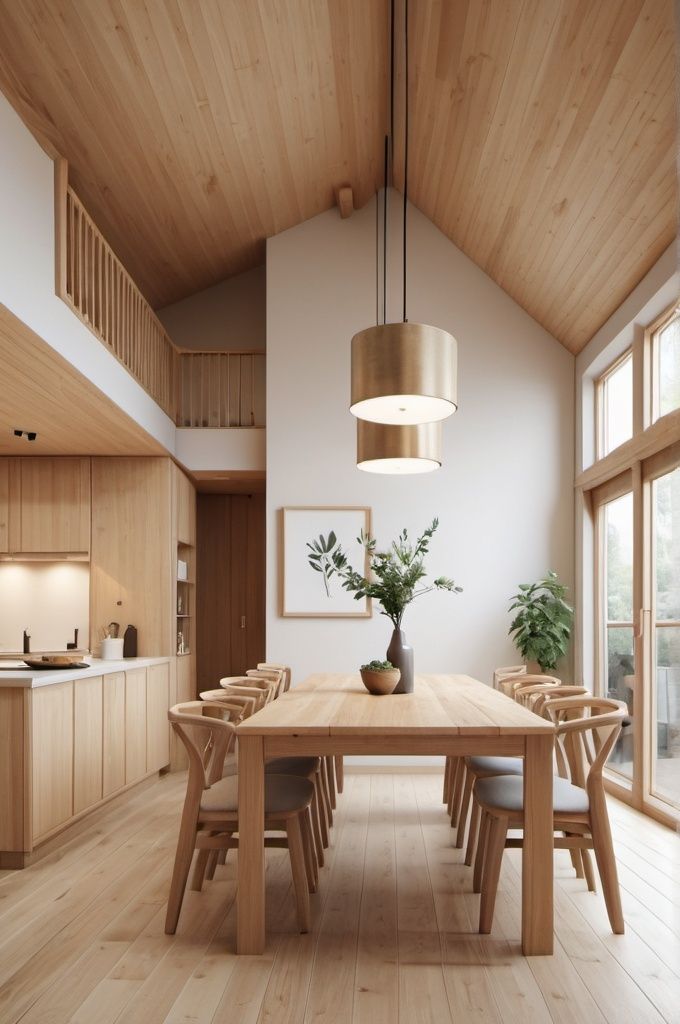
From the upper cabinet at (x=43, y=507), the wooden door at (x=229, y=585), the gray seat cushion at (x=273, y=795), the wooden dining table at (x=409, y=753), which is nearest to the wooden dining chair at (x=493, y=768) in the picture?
the wooden dining table at (x=409, y=753)

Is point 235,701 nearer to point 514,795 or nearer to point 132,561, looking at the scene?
point 514,795

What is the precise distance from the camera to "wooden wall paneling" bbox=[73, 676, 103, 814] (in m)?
4.82

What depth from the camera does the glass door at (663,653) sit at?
5004 millimetres

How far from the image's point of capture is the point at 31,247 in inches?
155

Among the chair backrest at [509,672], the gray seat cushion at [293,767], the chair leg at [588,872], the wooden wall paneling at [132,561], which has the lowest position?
the chair leg at [588,872]

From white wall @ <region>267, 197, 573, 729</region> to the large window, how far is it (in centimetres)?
38

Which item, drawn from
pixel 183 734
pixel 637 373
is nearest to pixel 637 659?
pixel 637 373

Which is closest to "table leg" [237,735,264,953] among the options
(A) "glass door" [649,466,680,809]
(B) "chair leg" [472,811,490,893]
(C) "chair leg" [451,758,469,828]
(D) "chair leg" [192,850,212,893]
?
(D) "chair leg" [192,850,212,893]

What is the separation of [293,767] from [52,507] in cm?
358

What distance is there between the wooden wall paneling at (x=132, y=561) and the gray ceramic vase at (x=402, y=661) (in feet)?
9.13

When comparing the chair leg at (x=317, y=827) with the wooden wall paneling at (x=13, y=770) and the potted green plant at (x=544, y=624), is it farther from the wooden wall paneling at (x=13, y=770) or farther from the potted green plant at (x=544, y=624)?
the potted green plant at (x=544, y=624)

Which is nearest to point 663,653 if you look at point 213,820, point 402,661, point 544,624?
point 544,624

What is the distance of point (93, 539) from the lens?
6.79m

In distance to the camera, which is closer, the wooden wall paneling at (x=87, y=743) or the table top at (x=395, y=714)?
the table top at (x=395, y=714)
